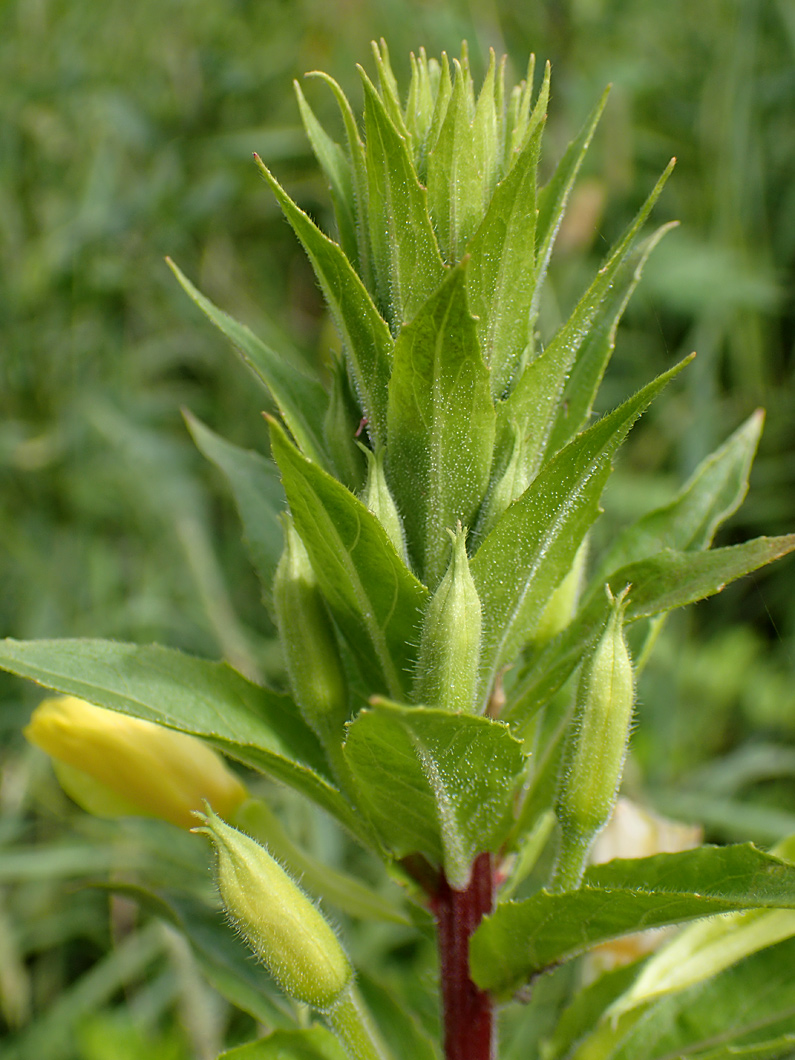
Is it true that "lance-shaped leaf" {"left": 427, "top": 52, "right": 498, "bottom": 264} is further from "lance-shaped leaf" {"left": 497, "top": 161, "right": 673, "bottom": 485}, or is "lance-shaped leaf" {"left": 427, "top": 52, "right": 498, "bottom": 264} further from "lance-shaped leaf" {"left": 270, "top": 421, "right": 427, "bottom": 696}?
"lance-shaped leaf" {"left": 270, "top": 421, "right": 427, "bottom": 696}

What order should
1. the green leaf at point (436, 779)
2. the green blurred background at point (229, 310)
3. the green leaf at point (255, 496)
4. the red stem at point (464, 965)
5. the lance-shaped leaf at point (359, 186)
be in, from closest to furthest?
the green leaf at point (436, 779) < the lance-shaped leaf at point (359, 186) < the red stem at point (464, 965) < the green leaf at point (255, 496) < the green blurred background at point (229, 310)

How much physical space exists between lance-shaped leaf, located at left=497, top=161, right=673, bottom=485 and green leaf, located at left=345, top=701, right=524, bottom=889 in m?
0.25

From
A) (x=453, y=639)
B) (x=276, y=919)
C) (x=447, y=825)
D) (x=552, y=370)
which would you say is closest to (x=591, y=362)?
(x=552, y=370)

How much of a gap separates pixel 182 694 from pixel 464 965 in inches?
13.9

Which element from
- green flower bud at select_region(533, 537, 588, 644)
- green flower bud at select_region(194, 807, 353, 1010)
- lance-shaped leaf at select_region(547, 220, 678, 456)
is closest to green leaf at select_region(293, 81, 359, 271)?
lance-shaped leaf at select_region(547, 220, 678, 456)

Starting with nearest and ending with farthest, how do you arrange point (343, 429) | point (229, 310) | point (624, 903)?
1. point (624, 903)
2. point (343, 429)
3. point (229, 310)

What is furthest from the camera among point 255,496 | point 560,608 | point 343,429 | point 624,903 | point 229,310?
point 229,310

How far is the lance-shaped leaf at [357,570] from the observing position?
2.06ft

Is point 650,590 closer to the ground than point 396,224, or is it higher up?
closer to the ground

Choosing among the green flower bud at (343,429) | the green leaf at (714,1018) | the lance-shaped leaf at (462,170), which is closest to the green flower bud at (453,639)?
the green flower bud at (343,429)

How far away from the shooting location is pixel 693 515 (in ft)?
3.04

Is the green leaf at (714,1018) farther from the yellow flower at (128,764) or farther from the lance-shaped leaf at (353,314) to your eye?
the lance-shaped leaf at (353,314)

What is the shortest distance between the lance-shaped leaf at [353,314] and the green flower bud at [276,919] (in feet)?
1.12

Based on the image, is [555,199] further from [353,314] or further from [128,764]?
[128,764]
